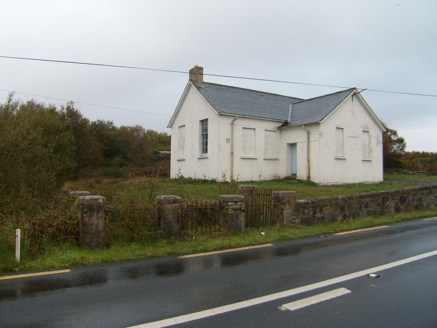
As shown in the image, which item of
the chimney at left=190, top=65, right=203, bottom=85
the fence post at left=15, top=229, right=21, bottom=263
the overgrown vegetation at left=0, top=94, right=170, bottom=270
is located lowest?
the fence post at left=15, top=229, right=21, bottom=263

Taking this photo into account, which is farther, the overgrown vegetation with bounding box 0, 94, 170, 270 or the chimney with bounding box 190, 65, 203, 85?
the chimney with bounding box 190, 65, 203, 85

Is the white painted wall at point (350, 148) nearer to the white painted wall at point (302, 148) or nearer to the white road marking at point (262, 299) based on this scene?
the white painted wall at point (302, 148)

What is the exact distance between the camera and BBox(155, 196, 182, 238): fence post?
7.65 metres

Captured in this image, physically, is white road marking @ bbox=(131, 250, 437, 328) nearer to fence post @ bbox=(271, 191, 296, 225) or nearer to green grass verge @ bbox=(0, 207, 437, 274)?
green grass verge @ bbox=(0, 207, 437, 274)

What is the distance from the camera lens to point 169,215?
7.70 metres

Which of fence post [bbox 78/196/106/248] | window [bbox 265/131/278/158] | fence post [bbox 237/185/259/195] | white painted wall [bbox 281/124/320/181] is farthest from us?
window [bbox 265/131/278/158]

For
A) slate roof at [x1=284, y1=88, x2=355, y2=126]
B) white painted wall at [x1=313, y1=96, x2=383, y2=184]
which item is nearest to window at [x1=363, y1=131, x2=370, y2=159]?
white painted wall at [x1=313, y1=96, x2=383, y2=184]

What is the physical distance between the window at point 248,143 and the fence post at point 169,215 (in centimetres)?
1299

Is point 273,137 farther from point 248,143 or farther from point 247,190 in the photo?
point 247,190

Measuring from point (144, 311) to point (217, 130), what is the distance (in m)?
16.1

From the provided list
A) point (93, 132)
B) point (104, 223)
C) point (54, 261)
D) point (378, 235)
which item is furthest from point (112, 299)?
point (93, 132)

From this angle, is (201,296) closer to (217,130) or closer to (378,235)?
(378,235)

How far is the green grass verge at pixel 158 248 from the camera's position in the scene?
5906mm

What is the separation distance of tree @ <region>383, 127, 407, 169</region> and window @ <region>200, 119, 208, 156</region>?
73.7ft
